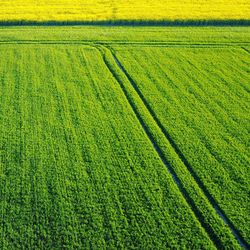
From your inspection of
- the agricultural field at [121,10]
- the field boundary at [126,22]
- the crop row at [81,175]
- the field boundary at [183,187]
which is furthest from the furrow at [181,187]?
the agricultural field at [121,10]

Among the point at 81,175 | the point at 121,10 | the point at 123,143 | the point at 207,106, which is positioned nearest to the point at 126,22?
the point at 121,10

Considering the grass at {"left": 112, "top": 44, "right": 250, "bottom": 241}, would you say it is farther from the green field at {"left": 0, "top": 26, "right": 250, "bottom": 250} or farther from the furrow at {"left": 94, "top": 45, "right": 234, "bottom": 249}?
the furrow at {"left": 94, "top": 45, "right": 234, "bottom": 249}

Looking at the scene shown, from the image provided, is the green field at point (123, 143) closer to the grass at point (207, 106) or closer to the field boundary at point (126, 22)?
the grass at point (207, 106)

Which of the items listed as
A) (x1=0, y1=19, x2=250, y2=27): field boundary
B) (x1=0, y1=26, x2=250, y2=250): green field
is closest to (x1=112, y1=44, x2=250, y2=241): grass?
(x1=0, y1=26, x2=250, y2=250): green field


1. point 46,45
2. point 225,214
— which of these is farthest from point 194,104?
point 46,45

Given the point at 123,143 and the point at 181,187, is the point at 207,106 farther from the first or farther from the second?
the point at 181,187
